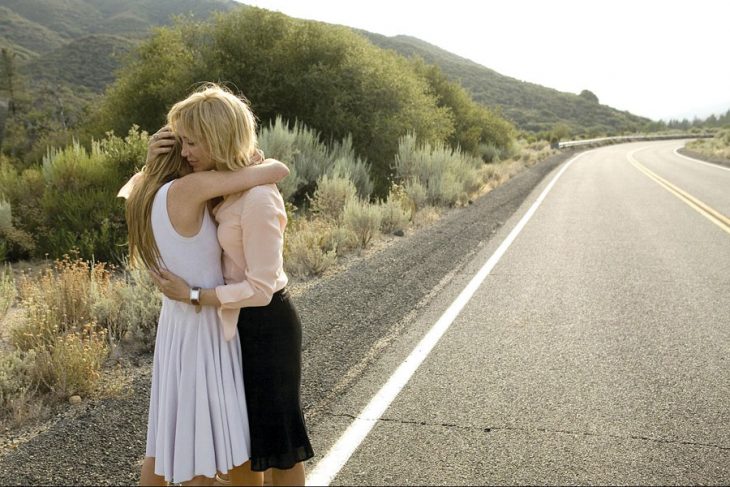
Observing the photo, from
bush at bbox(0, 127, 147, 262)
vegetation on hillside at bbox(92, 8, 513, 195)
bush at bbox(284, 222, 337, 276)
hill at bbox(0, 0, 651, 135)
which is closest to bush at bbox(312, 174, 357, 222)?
bush at bbox(284, 222, 337, 276)

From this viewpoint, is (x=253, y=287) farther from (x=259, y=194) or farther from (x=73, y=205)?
(x=73, y=205)

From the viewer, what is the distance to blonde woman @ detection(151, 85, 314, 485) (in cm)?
242

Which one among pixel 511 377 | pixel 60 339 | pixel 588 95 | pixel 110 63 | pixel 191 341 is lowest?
pixel 110 63

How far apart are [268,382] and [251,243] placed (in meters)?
0.61

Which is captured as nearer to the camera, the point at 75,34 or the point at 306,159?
the point at 306,159

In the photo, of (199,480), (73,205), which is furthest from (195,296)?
(73,205)

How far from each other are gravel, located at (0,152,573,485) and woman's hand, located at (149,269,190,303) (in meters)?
1.25

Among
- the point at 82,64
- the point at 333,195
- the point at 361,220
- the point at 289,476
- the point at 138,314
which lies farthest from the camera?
the point at 82,64

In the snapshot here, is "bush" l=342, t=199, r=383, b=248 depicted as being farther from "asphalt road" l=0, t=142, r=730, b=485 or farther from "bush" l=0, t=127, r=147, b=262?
"bush" l=0, t=127, r=147, b=262

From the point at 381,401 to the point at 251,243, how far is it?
6.43 ft

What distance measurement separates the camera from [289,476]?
2695mm

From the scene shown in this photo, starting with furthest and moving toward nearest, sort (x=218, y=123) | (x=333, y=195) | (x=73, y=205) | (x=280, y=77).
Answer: (x=280, y=77) < (x=333, y=195) < (x=73, y=205) < (x=218, y=123)

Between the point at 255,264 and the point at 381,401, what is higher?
the point at 255,264

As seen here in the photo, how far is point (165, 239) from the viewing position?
2.54 metres
